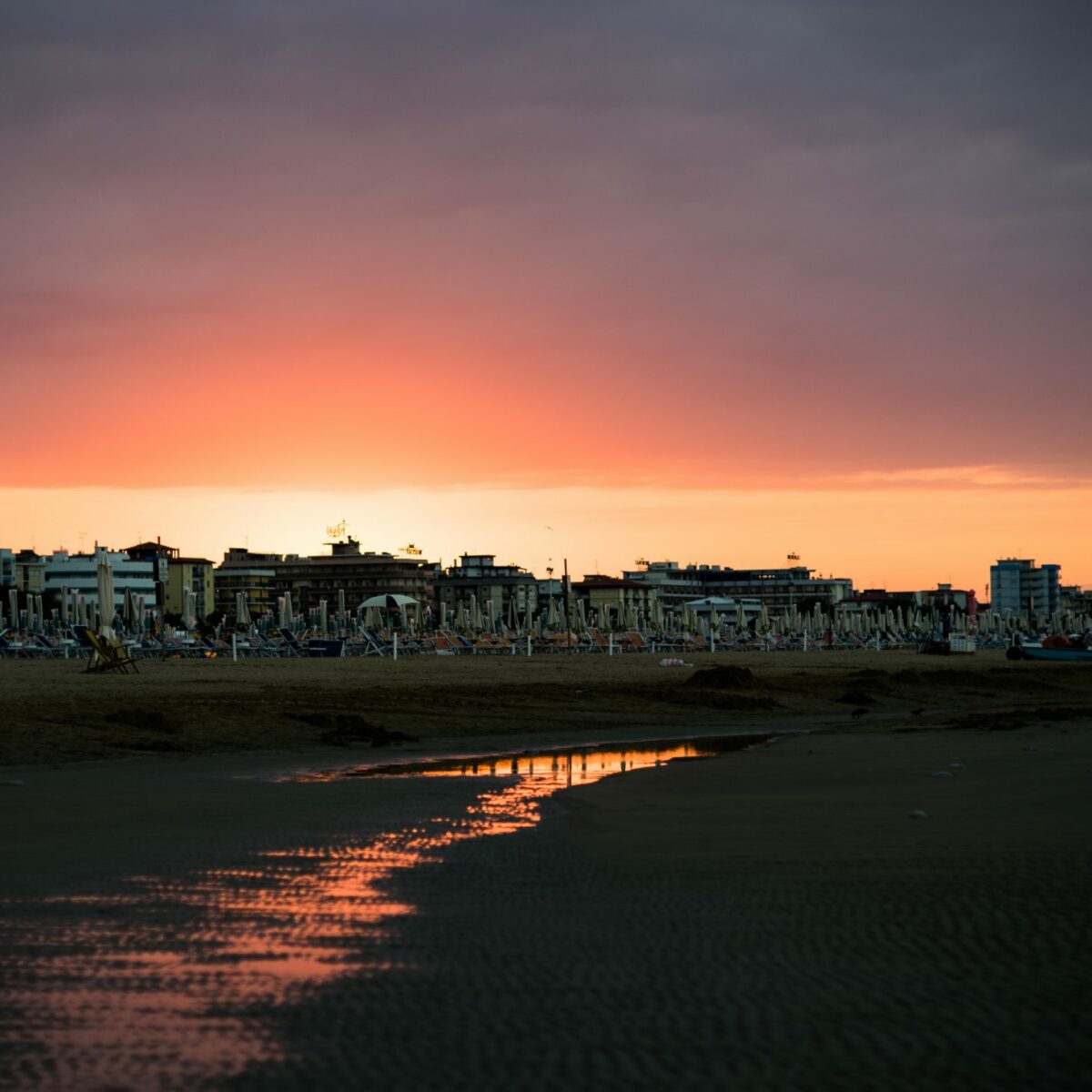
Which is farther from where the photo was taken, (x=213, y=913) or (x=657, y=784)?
(x=657, y=784)

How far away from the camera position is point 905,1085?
422 centimetres

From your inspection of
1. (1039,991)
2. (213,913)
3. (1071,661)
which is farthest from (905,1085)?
(1071,661)

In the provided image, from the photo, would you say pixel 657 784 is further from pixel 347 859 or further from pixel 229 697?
pixel 229 697

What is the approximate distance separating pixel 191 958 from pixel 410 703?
838 inches

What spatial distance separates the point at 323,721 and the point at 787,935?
16741mm

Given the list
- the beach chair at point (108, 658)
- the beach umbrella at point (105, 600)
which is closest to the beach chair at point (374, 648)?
the beach umbrella at point (105, 600)

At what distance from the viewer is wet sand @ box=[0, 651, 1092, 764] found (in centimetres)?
1977

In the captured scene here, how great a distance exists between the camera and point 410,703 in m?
27.3

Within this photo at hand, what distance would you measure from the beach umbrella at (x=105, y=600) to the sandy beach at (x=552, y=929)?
2721 cm

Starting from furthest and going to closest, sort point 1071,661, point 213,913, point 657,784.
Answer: point 1071,661
point 657,784
point 213,913

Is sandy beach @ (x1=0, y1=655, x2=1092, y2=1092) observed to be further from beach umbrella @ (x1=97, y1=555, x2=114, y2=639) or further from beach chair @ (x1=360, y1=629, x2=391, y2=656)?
beach chair @ (x1=360, y1=629, x2=391, y2=656)

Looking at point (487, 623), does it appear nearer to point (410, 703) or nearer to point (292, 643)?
point (292, 643)

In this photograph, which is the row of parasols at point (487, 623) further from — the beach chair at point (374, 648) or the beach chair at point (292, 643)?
the beach chair at point (292, 643)

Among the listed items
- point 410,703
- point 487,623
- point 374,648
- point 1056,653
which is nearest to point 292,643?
point 374,648
